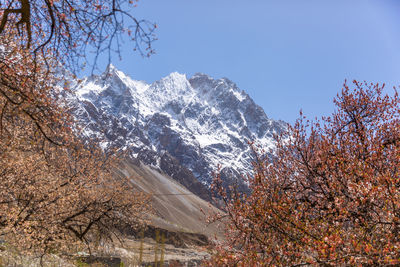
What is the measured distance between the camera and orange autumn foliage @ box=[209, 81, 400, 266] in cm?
638

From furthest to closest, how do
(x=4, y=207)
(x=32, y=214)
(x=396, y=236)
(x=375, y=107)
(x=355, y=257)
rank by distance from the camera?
(x=375, y=107)
(x=32, y=214)
(x=4, y=207)
(x=396, y=236)
(x=355, y=257)

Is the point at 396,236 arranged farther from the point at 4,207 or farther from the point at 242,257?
the point at 4,207

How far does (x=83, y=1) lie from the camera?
6.59 m

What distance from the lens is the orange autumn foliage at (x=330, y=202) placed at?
6.38 m

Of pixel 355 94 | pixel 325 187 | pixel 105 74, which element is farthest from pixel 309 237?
pixel 355 94

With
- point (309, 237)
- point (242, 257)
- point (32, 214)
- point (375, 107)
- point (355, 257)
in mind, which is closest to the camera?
point (355, 257)

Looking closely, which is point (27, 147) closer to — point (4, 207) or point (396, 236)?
point (4, 207)

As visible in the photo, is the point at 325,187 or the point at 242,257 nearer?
the point at 242,257

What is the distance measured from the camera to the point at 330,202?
8672 mm

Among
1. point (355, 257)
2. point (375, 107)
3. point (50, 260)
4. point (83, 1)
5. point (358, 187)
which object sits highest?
point (375, 107)

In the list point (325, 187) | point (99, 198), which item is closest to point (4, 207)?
point (99, 198)

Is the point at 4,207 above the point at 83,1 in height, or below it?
below

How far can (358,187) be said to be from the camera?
288 inches

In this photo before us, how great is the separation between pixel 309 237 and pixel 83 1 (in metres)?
6.93
